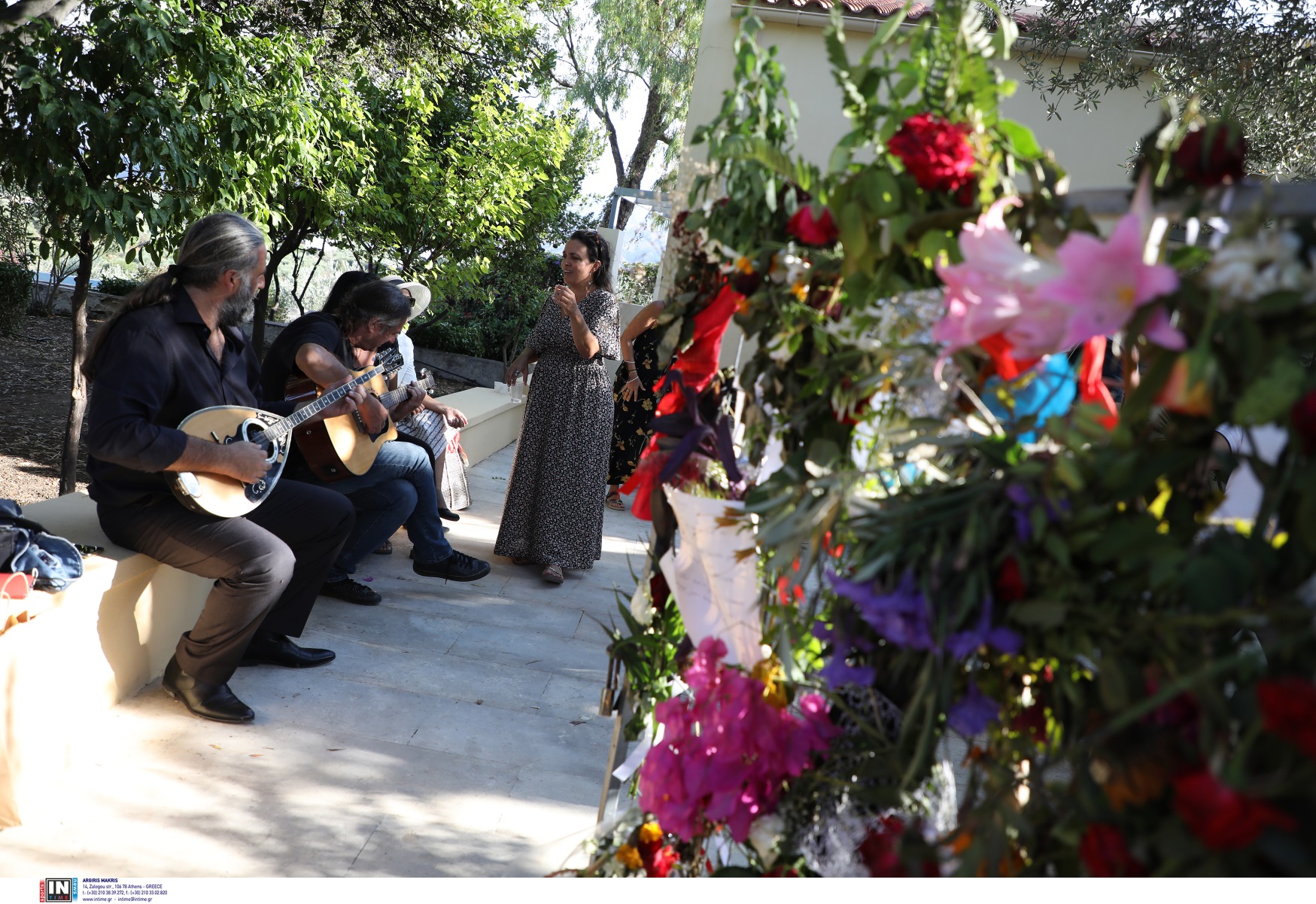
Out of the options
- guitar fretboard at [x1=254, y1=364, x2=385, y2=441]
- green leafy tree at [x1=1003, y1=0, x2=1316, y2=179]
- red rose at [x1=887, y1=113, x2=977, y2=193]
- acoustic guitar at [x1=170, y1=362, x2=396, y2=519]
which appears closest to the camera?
red rose at [x1=887, y1=113, x2=977, y2=193]

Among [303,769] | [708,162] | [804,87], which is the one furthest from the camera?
[804,87]

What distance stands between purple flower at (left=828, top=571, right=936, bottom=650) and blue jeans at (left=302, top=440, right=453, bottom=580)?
3.72 m

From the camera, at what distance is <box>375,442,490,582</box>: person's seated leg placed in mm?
4484

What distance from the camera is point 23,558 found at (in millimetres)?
2441

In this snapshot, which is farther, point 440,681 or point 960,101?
point 440,681

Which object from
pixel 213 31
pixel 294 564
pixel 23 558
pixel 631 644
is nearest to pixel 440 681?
pixel 294 564

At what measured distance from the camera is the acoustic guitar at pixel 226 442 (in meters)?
2.82

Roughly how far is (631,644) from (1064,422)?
937 mm

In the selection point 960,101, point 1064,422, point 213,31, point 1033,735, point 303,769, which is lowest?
point 303,769

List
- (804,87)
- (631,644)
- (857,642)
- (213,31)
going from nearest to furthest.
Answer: (857,642) → (631,644) → (213,31) → (804,87)

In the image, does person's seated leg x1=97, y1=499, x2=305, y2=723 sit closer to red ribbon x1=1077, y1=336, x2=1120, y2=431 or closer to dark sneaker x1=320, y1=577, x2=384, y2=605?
dark sneaker x1=320, y1=577, x2=384, y2=605

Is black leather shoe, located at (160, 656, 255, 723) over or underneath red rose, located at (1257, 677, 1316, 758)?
underneath

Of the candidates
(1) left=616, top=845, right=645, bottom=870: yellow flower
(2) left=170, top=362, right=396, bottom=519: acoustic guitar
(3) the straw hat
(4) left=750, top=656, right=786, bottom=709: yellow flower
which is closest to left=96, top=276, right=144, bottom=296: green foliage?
(3) the straw hat

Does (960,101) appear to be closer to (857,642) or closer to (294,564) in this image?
(857,642)
